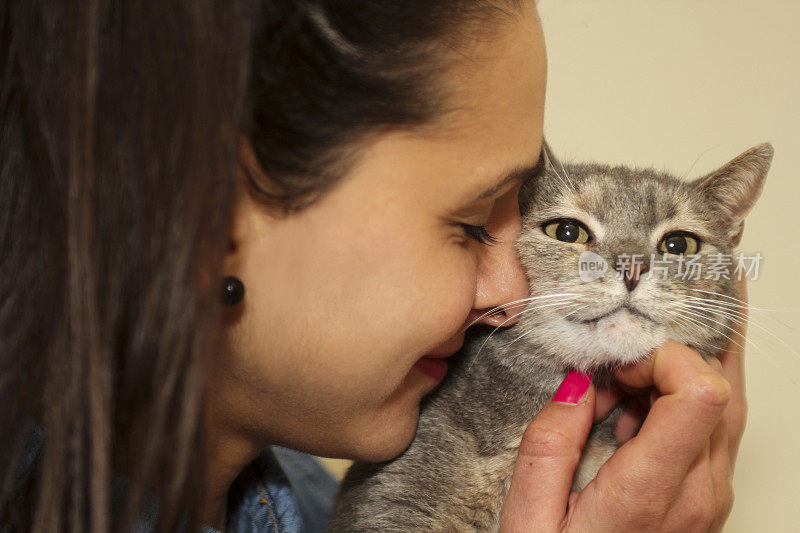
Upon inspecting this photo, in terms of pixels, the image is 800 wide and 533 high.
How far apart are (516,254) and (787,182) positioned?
99 cm

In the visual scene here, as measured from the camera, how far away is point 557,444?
3.68 ft

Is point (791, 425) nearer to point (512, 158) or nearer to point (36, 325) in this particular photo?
point (512, 158)

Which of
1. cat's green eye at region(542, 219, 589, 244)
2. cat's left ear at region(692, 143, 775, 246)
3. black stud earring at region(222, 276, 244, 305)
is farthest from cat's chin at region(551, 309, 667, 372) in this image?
black stud earring at region(222, 276, 244, 305)

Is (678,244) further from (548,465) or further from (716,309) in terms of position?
(548,465)

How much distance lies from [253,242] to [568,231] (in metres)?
0.65

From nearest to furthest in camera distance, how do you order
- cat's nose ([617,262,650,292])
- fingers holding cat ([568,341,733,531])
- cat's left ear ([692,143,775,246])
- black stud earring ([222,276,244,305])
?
1. black stud earring ([222,276,244,305])
2. fingers holding cat ([568,341,733,531])
3. cat's nose ([617,262,650,292])
4. cat's left ear ([692,143,775,246])

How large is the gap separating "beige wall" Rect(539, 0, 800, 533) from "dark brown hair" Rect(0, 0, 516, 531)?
1.26m

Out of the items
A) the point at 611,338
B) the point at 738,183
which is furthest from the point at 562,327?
the point at 738,183

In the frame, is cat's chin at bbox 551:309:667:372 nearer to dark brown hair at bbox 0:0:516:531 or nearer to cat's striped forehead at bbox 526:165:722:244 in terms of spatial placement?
cat's striped forehead at bbox 526:165:722:244

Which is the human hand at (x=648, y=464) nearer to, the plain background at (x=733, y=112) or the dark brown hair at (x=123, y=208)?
the dark brown hair at (x=123, y=208)

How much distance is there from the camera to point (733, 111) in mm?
1854

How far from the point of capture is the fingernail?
3.92ft

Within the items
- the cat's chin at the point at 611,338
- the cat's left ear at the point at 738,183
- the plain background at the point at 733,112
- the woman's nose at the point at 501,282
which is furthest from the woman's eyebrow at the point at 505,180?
the plain background at the point at 733,112

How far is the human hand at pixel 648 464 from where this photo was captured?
3.34ft
